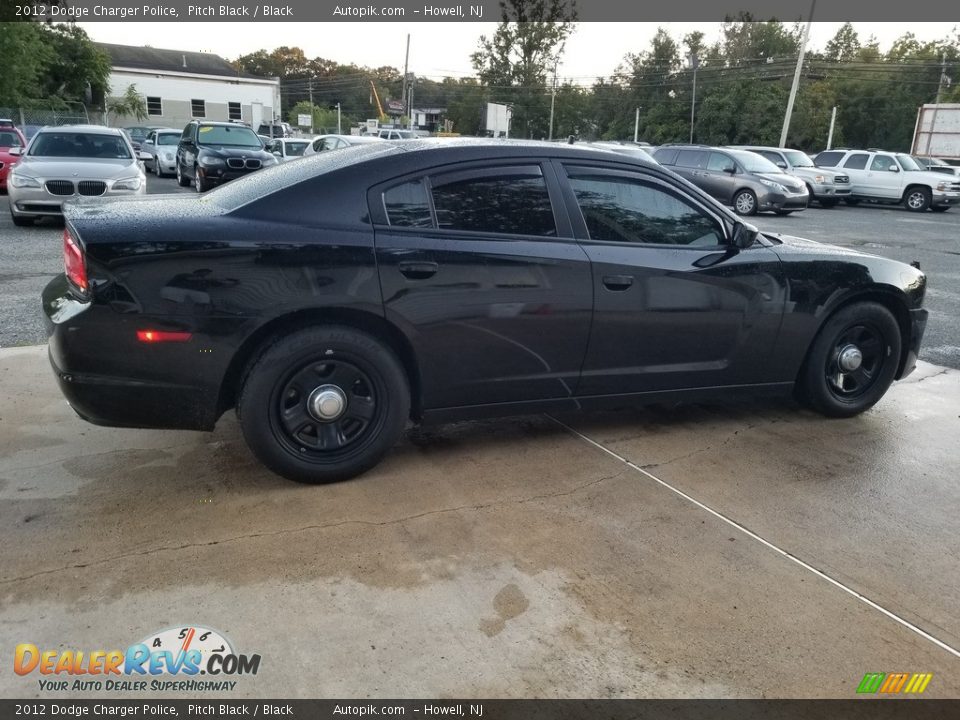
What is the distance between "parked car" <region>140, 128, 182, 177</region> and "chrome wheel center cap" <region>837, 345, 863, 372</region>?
70.1ft

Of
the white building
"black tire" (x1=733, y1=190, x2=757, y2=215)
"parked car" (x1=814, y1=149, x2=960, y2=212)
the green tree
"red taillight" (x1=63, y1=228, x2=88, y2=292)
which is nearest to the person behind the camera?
"red taillight" (x1=63, y1=228, x2=88, y2=292)

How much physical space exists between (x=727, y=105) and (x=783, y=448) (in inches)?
2186

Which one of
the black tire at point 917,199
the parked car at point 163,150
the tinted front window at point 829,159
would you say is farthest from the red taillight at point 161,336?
the tinted front window at point 829,159

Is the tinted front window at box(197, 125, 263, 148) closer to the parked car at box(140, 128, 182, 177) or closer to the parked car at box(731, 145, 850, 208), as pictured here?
the parked car at box(140, 128, 182, 177)

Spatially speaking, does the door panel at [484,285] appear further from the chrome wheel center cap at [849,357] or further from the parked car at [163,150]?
the parked car at [163,150]

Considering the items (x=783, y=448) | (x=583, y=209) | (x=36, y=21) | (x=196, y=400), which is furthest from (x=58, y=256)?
(x=36, y=21)

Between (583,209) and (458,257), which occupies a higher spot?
(583,209)

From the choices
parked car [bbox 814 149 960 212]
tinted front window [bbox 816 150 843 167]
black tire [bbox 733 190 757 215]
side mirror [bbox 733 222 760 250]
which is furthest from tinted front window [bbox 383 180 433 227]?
tinted front window [bbox 816 150 843 167]

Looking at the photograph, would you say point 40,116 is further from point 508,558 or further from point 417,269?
point 508,558

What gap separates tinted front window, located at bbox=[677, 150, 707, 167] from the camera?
19525 millimetres

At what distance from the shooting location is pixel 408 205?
357 cm

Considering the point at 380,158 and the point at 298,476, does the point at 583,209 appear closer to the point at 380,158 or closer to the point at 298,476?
the point at 380,158

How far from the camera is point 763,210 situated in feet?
61.5
